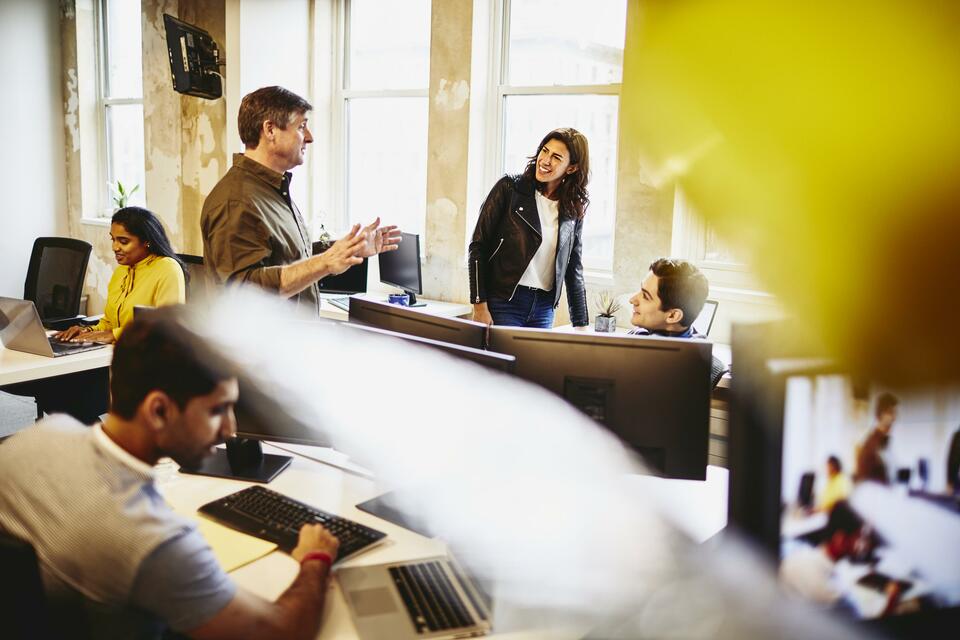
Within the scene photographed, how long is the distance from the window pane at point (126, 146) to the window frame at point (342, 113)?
181cm

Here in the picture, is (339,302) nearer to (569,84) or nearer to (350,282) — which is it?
(350,282)

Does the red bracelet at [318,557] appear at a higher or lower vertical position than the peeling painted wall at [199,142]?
lower

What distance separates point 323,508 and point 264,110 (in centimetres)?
130

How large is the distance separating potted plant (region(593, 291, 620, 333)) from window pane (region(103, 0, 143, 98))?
165 inches

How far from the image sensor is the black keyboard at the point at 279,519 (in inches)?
55.5

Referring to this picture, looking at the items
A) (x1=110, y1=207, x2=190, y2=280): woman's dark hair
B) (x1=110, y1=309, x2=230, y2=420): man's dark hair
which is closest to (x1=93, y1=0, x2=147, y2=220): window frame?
(x1=110, y1=207, x2=190, y2=280): woman's dark hair

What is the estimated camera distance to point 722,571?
2.84 feet

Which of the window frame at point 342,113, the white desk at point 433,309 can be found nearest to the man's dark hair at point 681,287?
the white desk at point 433,309

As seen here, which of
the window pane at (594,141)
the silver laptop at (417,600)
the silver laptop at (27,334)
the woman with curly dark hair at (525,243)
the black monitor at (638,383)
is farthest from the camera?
the window pane at (594,141)

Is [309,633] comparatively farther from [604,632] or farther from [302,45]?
[302,45]

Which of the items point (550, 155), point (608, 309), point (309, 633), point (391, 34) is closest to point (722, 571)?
point (309, 633)

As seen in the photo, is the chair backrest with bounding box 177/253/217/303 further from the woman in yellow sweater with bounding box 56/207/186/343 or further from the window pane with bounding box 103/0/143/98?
the window pane with bounding box 103/0/143/98

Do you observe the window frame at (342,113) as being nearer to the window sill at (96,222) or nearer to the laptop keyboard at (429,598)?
the window sill at (96,222)

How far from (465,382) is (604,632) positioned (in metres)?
0.55
